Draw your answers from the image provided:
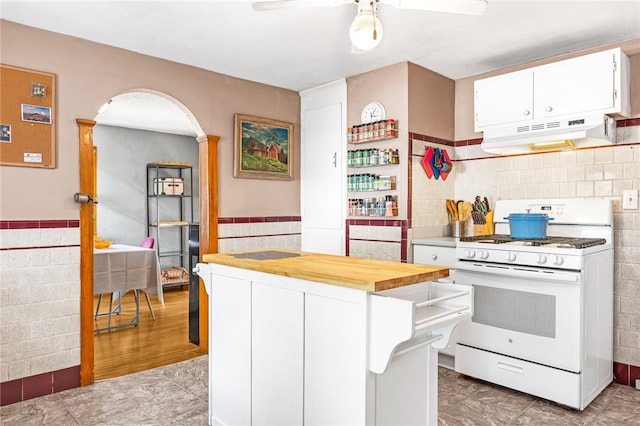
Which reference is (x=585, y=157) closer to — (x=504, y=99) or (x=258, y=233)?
(x=504, y=99)

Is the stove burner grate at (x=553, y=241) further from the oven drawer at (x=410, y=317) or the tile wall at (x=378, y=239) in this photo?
the oven drawer at (x=410, y=317)

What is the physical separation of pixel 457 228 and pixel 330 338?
2461 millimetres

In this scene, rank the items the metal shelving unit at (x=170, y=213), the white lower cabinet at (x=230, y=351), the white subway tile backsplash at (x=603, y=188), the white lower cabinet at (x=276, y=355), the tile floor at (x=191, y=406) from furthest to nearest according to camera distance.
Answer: the metal shelving unit at (x=170, y=213) → the white subway tile backsplash at (x=603, y=188) → the tile floor at (x=191, y=406) → the white lower cabinet at (x=230, y=351) → the white lower cabinet at (x=276, y=355)

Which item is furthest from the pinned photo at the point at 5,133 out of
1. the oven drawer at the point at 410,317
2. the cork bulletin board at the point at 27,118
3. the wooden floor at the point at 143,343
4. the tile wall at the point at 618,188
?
the tile wall at the point at 618,188

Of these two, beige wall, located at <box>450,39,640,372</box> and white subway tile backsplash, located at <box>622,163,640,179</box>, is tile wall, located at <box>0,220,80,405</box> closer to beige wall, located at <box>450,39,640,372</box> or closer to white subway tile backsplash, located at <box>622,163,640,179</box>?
beige wall, located at <box>450,39,640,372</box>

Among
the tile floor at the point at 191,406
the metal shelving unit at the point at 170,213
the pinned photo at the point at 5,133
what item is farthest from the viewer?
the metal shelving unit at the point at 170,213

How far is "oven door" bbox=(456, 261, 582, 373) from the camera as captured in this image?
8.77ft

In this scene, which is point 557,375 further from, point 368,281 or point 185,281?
point 185,281

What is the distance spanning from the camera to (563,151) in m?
3.39

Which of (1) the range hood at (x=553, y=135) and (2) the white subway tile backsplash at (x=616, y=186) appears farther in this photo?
(2) the white subway tile backsplash at (x=616, y=186)

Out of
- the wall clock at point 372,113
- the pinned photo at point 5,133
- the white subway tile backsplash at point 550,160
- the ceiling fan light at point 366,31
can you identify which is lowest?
the white subway tile backsplash at point 550,160

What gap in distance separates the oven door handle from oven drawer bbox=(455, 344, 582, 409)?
0.56 m

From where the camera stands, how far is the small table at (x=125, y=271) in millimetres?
4098

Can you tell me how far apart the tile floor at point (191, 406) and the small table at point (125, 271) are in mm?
1169
